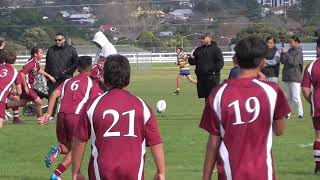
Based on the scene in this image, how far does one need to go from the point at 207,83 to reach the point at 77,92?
8.41 m

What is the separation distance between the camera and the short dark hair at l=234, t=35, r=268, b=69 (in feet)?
20.6

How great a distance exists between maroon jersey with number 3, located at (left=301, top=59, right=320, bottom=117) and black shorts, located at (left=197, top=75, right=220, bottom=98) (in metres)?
7.35

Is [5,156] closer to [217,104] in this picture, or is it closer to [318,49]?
[318,49]

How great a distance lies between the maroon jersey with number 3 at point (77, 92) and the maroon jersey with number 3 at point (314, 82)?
268 cm

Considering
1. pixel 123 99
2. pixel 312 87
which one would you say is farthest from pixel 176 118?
pixel 123 99

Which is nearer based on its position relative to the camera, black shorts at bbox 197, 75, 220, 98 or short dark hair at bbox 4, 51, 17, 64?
short dark hair at bbox 4, 51, 17, 64

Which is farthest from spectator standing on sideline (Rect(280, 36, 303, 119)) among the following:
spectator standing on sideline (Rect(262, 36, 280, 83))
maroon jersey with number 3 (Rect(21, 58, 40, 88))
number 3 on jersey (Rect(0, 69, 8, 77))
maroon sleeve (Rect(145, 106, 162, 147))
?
maroon sleeve (Rect(145, 106, 162, 147))

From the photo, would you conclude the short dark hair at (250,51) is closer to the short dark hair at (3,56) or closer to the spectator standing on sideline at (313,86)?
the spectator standing on sideline at (313,86)

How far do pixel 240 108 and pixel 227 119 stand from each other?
13 cm

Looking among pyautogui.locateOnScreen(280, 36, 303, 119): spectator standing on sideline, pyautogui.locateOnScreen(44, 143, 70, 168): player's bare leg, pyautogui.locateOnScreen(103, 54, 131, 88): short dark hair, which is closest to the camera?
pyautogui.locateOnScreen(103, 54, 131, 88): short dark hair

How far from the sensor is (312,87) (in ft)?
36.9

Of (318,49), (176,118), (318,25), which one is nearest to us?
(318,49)

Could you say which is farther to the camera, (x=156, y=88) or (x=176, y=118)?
(x=156, y=88)

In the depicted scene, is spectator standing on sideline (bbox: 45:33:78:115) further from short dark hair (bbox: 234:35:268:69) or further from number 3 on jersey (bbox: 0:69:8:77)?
short dark hair (bbox: 234:35:268:69)
